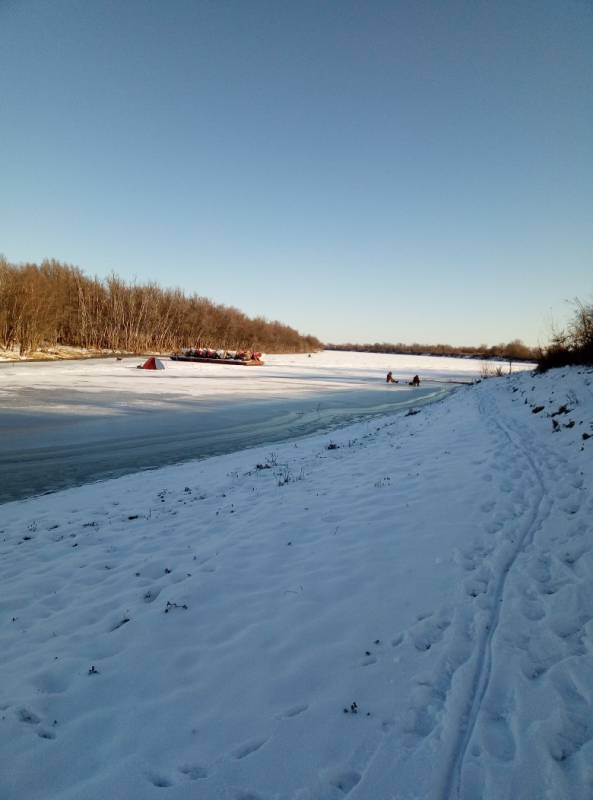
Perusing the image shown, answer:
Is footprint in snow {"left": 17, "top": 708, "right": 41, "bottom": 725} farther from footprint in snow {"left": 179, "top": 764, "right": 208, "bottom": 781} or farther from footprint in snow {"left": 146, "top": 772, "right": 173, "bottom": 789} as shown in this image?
footprint in snow {"left": 179, "top": 764, "right": 208, "bottom": 781}

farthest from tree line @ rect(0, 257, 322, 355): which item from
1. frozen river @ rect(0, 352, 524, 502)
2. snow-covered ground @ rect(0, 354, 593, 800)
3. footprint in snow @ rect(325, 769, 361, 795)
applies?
footprint in snow @ rect(325, 769, 361, 795)

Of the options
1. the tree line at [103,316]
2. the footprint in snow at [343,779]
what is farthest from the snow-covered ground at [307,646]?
the tree line at [103,316]

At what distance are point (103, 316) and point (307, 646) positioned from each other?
67222 millimetres

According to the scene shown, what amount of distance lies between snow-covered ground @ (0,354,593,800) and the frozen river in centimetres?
Result: 312

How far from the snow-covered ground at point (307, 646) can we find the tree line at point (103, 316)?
4307 cm

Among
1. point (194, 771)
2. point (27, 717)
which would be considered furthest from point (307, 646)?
point (27, 717)

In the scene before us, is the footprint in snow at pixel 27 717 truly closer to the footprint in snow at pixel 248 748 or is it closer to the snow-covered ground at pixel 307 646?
the snow-covered ground at pixel 307 646

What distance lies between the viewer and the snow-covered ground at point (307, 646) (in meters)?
2.19

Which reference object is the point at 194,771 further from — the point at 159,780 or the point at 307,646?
the point at 307,646

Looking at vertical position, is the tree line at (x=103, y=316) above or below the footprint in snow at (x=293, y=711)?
above

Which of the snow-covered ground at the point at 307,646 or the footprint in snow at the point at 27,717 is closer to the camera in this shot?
the snow-covered ground at the point at 307,646

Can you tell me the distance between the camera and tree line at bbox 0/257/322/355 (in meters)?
40.6

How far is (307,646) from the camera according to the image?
312cm

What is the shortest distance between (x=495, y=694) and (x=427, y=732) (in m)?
0.55
